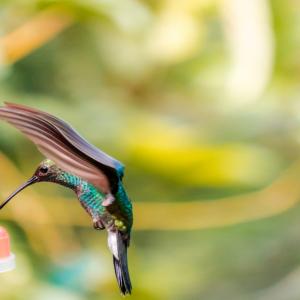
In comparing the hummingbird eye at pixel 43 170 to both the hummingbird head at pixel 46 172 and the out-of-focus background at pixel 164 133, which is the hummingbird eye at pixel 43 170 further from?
the out-of-focus background at pixel 164 133

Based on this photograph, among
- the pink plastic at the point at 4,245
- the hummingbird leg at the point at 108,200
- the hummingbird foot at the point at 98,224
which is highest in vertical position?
the hummingbird leg at the point at 108,200

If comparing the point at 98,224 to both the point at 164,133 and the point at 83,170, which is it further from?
the point at 164,133

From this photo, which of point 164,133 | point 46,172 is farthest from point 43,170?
point 164,133

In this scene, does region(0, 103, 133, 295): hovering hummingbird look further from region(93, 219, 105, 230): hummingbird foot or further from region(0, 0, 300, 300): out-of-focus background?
region(0, 0, 300, 300): out-of-focus background

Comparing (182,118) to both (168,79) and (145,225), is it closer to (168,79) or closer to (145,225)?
(168,79)

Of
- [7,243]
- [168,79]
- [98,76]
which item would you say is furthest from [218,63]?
[7,243]

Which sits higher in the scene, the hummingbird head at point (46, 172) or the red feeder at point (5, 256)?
the hummingbird head at point (46, 172)

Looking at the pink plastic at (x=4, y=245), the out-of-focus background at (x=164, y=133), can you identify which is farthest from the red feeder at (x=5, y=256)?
the out-of-focus background at (x=164, y=133)
